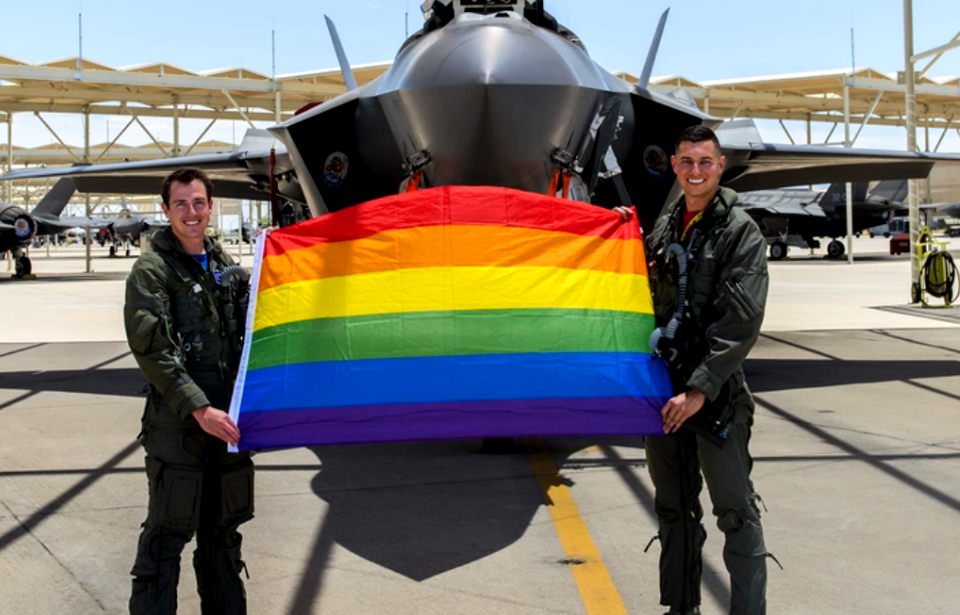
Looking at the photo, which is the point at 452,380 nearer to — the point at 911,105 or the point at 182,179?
the point at 182,179

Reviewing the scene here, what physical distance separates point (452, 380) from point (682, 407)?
0.90 meters

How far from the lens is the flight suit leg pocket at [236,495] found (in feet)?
11.0

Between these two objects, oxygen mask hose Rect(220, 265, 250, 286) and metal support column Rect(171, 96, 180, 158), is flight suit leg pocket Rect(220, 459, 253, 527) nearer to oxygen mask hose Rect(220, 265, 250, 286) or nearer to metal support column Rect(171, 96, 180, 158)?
oxygen mask hose Rect(220, 265, 250, 286)

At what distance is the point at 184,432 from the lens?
327 cm

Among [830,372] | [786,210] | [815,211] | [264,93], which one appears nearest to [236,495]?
[830,372]

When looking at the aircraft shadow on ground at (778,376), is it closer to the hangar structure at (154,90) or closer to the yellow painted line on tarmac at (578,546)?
the yellow painted line on tarmac at (578,546)

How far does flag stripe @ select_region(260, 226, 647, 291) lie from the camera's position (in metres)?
3.71

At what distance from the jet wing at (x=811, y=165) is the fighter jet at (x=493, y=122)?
1.87 metres

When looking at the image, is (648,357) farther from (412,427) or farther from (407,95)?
(407,95)

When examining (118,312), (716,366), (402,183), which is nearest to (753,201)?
(118,312)

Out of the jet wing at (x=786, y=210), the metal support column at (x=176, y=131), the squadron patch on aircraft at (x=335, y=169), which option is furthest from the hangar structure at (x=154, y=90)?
the squadron patch on aircraft at (x=335, y=169)

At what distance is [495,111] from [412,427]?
2508 millimetres

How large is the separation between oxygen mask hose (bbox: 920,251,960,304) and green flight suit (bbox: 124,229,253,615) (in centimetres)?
1605

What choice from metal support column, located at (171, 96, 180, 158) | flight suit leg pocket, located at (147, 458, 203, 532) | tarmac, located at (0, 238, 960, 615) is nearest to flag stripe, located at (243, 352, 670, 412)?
flight suit leg pocket, located at (147, 458, 203, 532)
